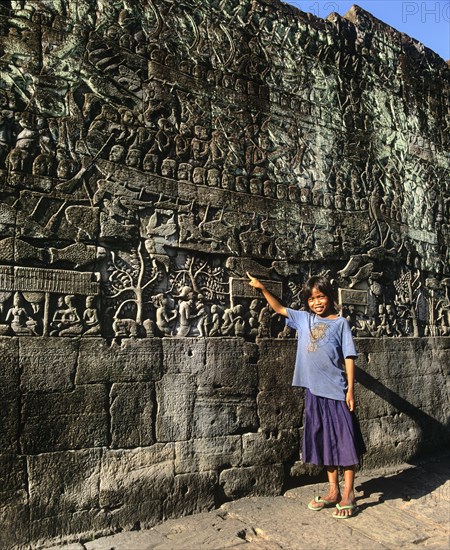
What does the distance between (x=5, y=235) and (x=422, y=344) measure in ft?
15.4

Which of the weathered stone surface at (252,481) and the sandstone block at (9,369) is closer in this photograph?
Answer: the sandstone block at (9,369)

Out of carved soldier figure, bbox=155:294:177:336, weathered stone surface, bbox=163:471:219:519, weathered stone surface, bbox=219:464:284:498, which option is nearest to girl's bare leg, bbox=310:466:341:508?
weathered stone surface, bbox=219:464:284:498

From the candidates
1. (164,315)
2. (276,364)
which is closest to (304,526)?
(276,364)

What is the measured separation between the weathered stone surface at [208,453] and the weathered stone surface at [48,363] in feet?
3.58

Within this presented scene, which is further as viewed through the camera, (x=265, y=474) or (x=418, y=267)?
(x=418, y=267)

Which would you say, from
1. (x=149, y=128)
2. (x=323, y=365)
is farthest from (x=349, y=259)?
(x=149, y=128)

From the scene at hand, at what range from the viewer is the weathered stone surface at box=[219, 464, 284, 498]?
14.7 ft

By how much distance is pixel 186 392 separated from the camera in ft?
14.5

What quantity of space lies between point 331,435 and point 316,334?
0.82 meters

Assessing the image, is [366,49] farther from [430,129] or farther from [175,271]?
[175,271]

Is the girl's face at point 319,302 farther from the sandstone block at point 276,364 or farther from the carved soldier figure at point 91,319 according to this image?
the carved soldier figure at point 91,319

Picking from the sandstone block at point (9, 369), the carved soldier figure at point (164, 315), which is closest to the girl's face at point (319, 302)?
the carved soldier figure at point (164, 315)

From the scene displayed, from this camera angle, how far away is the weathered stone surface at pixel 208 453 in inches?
169

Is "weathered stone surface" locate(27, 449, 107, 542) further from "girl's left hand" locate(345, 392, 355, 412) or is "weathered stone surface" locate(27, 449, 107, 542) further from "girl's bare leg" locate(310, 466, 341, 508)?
"girl's left hand" locate(345, 392, 355, 412)
